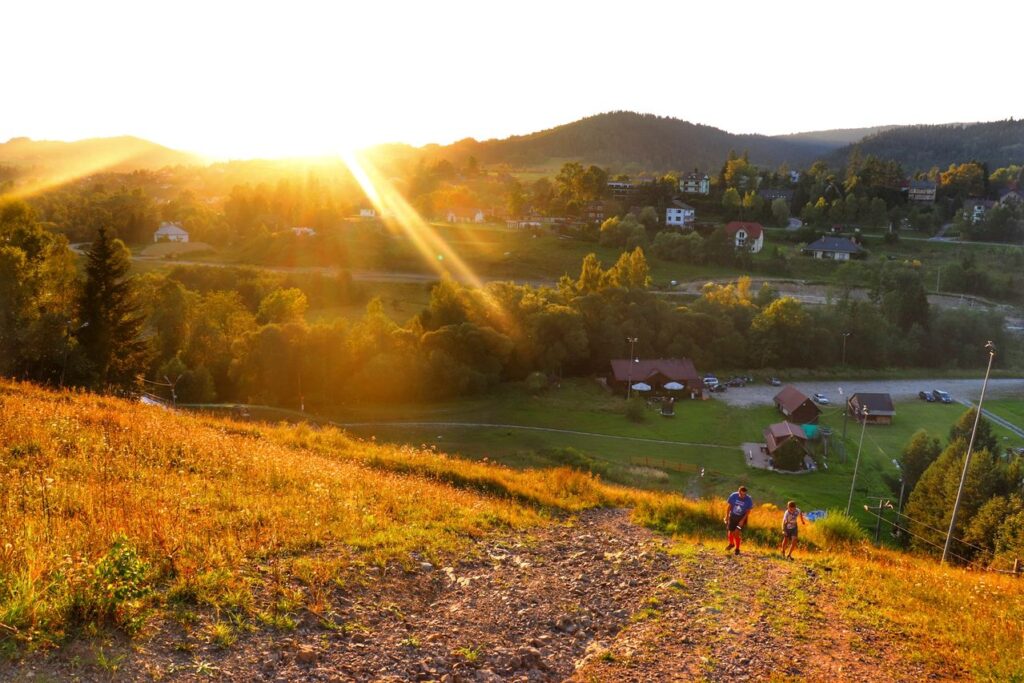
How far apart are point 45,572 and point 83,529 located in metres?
1.10

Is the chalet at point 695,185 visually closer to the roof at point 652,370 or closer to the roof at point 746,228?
the roof at point 746,228

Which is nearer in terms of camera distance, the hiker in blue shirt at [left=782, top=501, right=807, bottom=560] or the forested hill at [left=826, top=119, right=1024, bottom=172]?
the hiker in blue shirt at [left=782, top=501, right=807, bottom=560]

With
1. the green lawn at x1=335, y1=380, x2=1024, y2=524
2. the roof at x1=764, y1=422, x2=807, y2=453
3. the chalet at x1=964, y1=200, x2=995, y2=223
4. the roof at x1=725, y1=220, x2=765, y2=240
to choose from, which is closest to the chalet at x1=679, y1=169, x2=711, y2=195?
the roof at x1=725, y1=220, x2=765, y2=240

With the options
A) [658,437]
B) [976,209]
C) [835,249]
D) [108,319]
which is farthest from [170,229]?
[976,209]

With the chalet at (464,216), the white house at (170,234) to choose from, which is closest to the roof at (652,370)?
the chalet at (464,216)

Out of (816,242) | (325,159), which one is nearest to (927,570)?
(816,242)

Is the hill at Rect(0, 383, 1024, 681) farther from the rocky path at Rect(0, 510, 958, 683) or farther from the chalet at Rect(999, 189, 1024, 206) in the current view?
the chalet at Rect(999, 189, 1024, 206)

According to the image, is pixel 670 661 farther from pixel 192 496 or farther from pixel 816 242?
pixel 816 242

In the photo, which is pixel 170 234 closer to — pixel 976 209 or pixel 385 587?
pixel 385 587

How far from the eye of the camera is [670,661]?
224 inches

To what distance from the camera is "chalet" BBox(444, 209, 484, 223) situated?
97188mm

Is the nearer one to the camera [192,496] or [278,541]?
[278,541]

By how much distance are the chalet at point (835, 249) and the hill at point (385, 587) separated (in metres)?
73.0

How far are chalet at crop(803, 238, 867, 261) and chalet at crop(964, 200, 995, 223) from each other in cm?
2382
